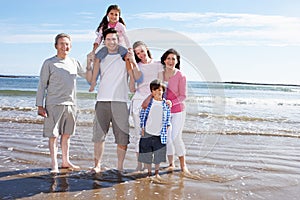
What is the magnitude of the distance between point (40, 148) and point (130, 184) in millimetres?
2668

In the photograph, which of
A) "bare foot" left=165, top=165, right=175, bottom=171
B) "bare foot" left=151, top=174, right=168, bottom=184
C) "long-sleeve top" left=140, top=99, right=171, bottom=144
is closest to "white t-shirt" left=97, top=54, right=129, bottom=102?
"long-sleeve top" left=140, top=99, right=171, bottom=144

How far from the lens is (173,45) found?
15.6ft

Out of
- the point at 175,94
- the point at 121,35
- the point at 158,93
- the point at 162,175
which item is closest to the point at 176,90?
the point at 175,94

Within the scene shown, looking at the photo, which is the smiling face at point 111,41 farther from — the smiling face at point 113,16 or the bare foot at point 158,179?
the bare foot at point 158,179

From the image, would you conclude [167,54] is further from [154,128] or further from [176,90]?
[154,128]

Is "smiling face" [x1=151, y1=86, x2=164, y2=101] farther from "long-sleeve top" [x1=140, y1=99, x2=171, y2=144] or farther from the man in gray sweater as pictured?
the man in gray sweater

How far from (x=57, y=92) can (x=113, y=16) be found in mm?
1234

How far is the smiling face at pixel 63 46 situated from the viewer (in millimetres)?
4871

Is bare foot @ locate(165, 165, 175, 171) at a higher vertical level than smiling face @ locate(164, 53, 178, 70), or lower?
lower

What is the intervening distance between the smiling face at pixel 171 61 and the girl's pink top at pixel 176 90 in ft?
0.36

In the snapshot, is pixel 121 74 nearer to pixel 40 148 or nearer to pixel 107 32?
pixel 107 32

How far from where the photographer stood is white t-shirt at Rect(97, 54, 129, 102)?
468 cm

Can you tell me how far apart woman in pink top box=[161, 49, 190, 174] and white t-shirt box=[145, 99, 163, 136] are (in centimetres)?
27

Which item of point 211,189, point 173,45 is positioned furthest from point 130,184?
point 173,45
